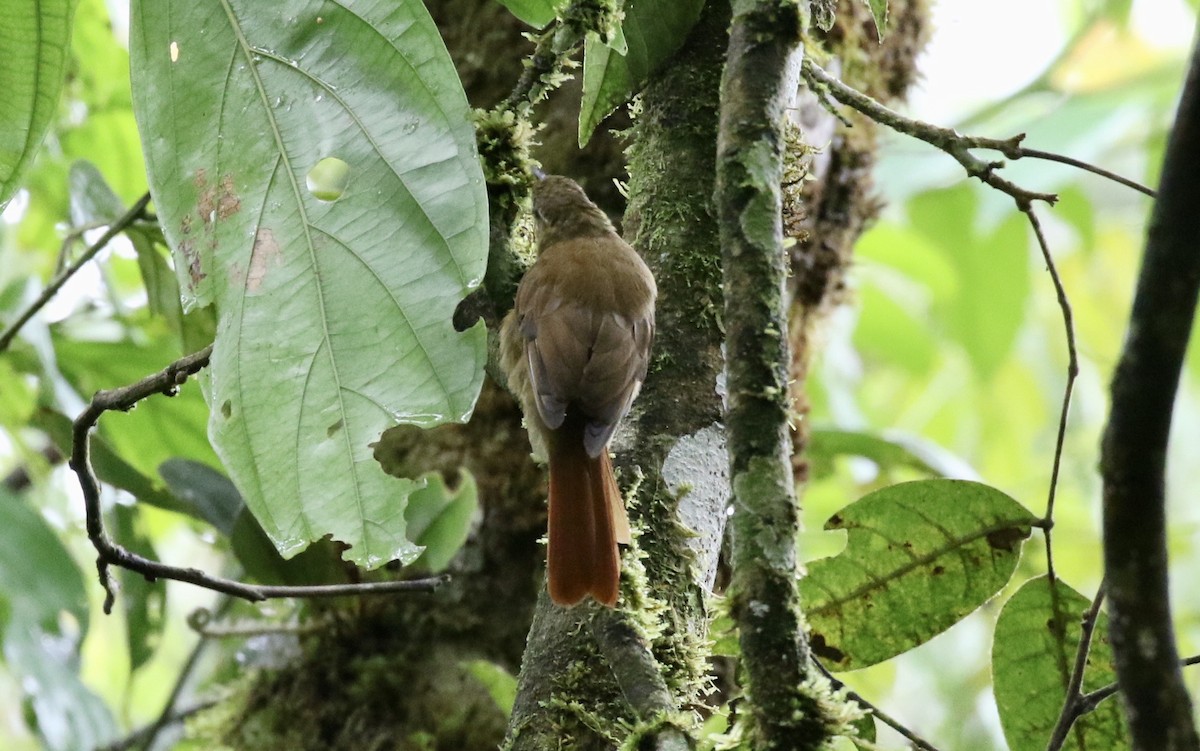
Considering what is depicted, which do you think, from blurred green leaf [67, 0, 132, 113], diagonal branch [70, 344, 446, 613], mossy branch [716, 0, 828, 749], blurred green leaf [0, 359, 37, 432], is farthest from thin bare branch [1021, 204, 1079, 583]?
blurred green leaf [67, 0, 132, 113]

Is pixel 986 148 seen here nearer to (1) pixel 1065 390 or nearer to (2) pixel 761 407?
(1) pixel 1065 390

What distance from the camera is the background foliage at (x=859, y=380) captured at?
2438mm

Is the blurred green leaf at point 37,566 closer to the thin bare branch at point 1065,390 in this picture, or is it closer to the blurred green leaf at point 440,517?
the blurred green leaf at point 440,517

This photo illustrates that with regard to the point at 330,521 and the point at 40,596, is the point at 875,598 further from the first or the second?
the point at 40,596

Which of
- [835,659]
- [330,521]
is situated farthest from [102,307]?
[835,659]

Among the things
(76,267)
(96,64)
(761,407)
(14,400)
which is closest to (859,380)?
(96,64)

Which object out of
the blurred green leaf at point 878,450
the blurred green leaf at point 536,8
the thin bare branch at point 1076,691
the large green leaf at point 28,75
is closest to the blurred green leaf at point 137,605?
the large green leaf at point 28,75

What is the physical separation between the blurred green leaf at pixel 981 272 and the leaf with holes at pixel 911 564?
208 cm

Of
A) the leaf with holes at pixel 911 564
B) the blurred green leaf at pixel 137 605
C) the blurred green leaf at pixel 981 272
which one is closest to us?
the leaf with holes at pixel 911 564

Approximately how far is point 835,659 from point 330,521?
74cm

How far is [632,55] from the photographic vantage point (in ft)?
5.78

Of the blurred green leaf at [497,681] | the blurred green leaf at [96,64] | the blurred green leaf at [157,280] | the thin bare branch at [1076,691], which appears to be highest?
the blurred green leaf at [96,64]

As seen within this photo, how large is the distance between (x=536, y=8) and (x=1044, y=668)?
1.10 m

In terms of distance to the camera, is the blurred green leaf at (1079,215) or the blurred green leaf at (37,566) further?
the blurred green leaf at (1079,215)
